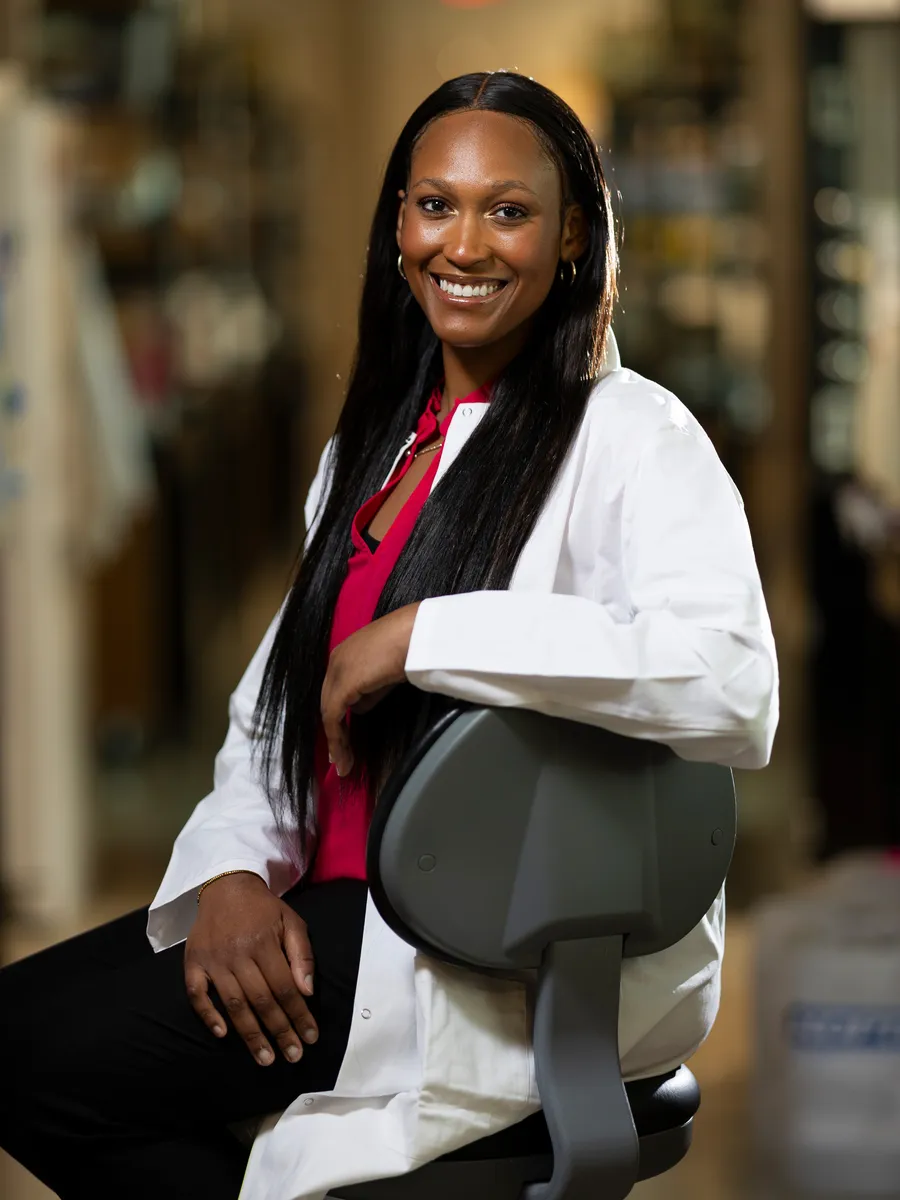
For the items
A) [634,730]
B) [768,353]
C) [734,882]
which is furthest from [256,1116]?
[768,353]

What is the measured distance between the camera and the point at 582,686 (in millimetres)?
1193

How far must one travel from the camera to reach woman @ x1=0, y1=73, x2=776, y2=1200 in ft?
4.02

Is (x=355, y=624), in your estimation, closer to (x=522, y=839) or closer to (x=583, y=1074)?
(x=522, y=839)

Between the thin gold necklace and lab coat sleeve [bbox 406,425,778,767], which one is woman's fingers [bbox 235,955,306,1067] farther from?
the thin gold necklace

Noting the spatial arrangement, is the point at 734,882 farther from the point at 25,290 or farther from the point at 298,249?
the point at 298,249

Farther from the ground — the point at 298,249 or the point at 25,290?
the point at 25,290

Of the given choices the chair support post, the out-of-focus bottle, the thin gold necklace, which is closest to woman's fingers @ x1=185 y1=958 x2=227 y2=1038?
the chair support post

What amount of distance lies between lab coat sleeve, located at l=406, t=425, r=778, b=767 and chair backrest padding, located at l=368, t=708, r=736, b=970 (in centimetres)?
4

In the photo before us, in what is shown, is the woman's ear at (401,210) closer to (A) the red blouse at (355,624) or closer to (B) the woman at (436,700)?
(B) the woman at (436,700)

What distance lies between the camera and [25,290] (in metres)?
3.33

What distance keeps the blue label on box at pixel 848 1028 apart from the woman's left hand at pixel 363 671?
4.51ft

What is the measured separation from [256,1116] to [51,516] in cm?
223

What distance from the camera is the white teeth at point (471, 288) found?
1.37 m

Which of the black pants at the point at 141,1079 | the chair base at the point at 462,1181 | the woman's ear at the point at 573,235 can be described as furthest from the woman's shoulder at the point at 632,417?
the chair base at the point at 462,1181
